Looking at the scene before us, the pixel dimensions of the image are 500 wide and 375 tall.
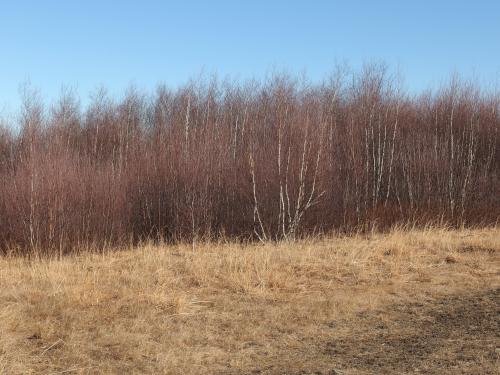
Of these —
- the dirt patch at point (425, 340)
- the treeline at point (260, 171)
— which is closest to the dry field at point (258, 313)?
the dirt patch at point (425, 340)

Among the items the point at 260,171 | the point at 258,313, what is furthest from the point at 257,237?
the point at 258,313

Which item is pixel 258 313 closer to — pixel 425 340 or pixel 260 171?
pixel 425 340

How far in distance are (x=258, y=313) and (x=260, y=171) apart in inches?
325

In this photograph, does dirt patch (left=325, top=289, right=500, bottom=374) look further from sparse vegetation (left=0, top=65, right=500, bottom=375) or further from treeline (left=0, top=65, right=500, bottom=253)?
treeline (left=0, top=65, right=500, bottom=253)

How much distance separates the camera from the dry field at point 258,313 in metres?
4.85

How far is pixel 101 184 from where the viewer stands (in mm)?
14242

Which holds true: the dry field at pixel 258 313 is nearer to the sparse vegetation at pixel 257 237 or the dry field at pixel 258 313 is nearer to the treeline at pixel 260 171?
the sparse vegetation at pixel 257 237

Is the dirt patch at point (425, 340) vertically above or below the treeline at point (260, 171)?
below

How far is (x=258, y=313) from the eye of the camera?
6.48 meters

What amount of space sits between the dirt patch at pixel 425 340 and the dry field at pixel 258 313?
0.02 meters

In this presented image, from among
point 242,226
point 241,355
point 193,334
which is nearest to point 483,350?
point 241,355

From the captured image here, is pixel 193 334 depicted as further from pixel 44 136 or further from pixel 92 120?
pixel 92 120

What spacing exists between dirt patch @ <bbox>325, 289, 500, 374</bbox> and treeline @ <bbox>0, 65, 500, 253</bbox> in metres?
7.00

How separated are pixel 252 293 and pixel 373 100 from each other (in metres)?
14.9
